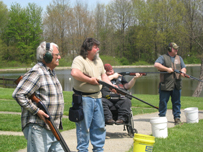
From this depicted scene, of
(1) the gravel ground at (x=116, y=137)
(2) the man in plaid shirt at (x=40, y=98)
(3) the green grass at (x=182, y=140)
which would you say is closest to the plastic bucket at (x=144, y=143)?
(3) the green grass at (x=182, y=140)

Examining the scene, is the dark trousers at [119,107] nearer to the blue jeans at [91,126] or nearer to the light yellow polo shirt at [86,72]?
the blue jeans at [91,126]

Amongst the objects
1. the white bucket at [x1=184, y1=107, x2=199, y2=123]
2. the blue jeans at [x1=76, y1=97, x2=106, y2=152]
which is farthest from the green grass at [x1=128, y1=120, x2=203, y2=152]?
the blue jeans at [x1=76, y1=97, x2=106, y2=152]

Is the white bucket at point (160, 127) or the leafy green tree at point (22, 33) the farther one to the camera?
the leafy green tree at point (22, 33)

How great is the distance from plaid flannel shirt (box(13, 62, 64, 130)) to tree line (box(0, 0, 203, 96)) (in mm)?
51661

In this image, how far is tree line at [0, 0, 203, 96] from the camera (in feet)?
192

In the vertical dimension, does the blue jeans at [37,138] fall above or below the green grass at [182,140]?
above

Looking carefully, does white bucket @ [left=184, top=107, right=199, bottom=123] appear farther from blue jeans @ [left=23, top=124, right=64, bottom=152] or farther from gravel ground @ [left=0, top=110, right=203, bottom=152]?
blue jeans @ [left=23, top=124, right=64, bottom=152]

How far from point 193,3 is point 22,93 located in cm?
1765

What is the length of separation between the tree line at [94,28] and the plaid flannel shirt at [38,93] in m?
51.7

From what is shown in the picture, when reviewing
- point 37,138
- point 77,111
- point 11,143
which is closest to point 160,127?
point 77,111

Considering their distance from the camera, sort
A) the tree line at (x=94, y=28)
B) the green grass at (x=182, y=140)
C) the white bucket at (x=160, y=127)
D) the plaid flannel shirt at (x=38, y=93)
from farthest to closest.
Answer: the tree line at (x=94, y=28)
the white bucket at (x=160, y=127)
the green grass at (x=182, y=140)
the plaid flannel shirt at (x=38, y=93)

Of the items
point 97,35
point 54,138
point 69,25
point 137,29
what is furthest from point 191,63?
point 54,138

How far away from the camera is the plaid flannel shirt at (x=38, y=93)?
3016 mm

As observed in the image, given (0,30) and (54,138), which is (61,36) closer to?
(0,30)
